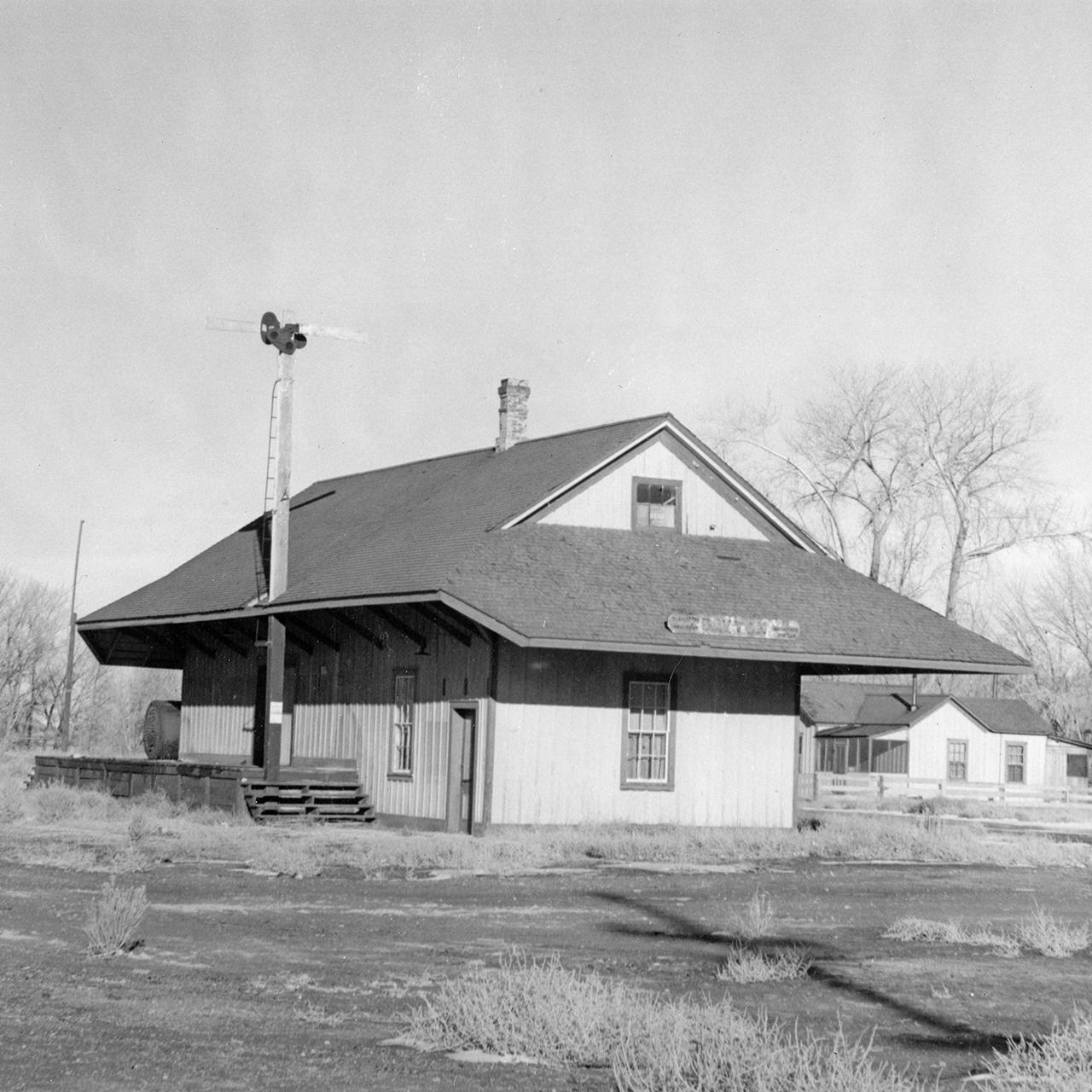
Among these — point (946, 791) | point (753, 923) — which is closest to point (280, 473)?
point (753, 923)

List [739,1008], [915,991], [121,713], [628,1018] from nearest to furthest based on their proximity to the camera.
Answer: [628,1018] → [739,1008] → [915,991] → [121,713]

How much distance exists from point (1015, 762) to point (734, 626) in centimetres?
4582

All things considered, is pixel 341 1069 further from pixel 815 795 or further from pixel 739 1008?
pixel 815 795

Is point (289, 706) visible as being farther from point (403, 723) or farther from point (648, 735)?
point (648, 735)

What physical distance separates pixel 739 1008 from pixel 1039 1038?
1809mm

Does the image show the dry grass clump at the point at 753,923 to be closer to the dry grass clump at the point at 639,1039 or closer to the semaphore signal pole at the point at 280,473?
the dry grass clump at the point at 639,1039

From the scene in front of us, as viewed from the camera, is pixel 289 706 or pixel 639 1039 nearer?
pixel 639 1039

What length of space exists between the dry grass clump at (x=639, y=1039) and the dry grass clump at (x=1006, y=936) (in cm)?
434

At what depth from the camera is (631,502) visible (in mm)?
28188

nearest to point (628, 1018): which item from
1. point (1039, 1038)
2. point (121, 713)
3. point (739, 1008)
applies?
point (739, 1008)

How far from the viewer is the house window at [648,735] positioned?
2583 cm

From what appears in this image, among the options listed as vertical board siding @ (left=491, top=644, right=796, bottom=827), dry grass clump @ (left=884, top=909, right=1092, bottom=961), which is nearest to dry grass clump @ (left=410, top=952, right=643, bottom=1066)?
dry grass clump @ (left=884, top=909, right=1092, bottom=961)

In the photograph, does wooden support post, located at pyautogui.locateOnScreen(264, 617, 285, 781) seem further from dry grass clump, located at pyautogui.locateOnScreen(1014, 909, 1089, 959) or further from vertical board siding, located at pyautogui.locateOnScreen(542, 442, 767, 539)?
dry grass clump, located at pyautogui.locateOnScreen(1014, 909, 1089, 959)

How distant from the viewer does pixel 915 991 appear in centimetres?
1074
